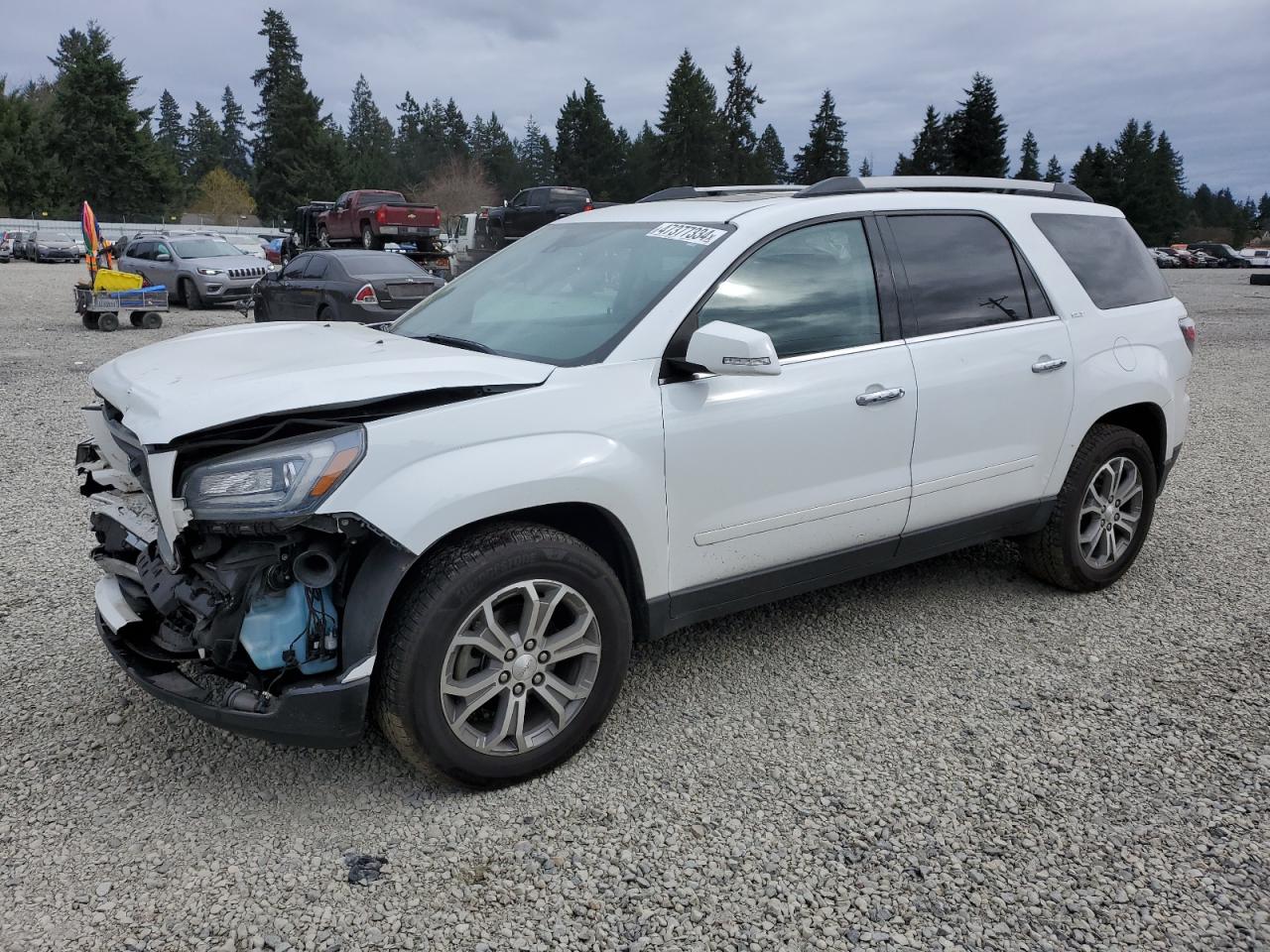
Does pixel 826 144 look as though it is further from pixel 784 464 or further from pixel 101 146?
pixel 784 464

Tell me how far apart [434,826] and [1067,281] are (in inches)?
137

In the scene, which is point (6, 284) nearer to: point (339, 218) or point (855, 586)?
point (339, 218)

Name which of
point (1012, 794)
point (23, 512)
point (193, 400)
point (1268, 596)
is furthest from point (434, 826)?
point (23, 512)

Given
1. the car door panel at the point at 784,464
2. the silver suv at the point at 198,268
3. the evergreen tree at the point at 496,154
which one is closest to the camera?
the car door panel at the point at 784,464

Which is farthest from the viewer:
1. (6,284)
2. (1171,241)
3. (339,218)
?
(1171,241)

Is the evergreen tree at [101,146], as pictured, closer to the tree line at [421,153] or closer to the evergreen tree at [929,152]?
the tree line at [421,153]

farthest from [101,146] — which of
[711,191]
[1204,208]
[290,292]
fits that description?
[1204,208]

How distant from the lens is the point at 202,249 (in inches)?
834

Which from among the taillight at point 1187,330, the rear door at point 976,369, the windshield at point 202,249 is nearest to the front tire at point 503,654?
the rear door at point 976,369

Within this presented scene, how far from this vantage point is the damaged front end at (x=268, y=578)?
8.77 feet

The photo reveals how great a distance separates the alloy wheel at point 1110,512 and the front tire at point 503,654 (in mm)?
2544

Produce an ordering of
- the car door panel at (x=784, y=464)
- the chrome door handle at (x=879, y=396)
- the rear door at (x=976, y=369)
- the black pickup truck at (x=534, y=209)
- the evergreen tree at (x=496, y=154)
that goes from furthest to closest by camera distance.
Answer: the evergreen tree at (x=496, y=154) < the black pickup truck at (x=534, y=209) < the rear door at (x=976, y=369) < the chrome door handle at (x=879, y=396) < the car door panel at (x=784, y=464)

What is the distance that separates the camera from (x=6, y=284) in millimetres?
28016

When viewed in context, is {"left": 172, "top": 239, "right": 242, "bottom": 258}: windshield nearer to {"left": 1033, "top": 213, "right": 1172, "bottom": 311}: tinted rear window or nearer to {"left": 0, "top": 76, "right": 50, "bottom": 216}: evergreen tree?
{"left": 1033, "top": 213, "right": 1172, "bottom": 311}: tinted rear window
